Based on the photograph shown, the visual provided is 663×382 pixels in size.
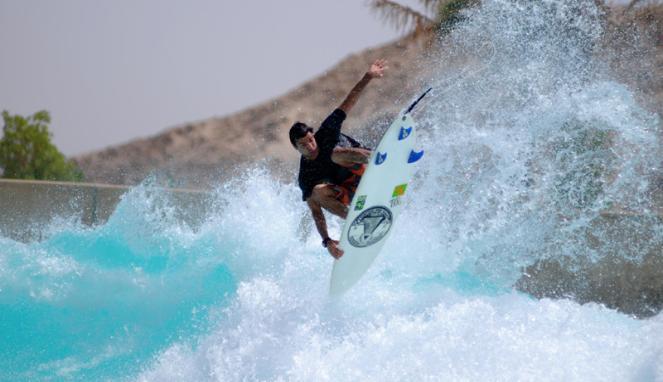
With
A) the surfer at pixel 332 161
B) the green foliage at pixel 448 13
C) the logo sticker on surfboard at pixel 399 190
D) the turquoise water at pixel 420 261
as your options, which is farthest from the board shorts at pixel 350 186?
the green foliage at pixel 448 13

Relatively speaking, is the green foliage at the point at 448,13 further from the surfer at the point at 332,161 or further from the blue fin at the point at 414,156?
the surfer at the point at 332,161

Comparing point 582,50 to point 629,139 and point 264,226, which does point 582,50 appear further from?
point 264,226

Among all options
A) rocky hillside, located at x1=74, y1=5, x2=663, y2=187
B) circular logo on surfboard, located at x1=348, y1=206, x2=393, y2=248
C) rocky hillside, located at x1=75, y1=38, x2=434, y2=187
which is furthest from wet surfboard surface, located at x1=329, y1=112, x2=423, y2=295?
rocky hillside, located at x1=75, y1=38, x2=434, y2=187

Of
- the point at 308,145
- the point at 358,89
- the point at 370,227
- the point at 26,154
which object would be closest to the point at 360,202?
the point at 370,227

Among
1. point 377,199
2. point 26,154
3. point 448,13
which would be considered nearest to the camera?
point 377,199

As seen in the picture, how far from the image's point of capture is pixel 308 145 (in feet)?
18.8

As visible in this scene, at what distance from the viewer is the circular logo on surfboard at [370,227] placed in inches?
236

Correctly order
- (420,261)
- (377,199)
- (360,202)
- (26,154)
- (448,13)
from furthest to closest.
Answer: (26,154), (448,13), (420,261), (377,199), (360,202)

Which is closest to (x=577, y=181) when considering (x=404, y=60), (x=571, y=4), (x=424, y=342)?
(x=571, y=4)

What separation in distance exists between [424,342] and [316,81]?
15.7 metres

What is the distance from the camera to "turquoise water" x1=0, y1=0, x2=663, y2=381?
5.46 metres

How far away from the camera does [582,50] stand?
930 centimetres

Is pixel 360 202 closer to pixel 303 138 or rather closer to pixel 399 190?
pixel 399 190

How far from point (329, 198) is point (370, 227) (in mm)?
402
